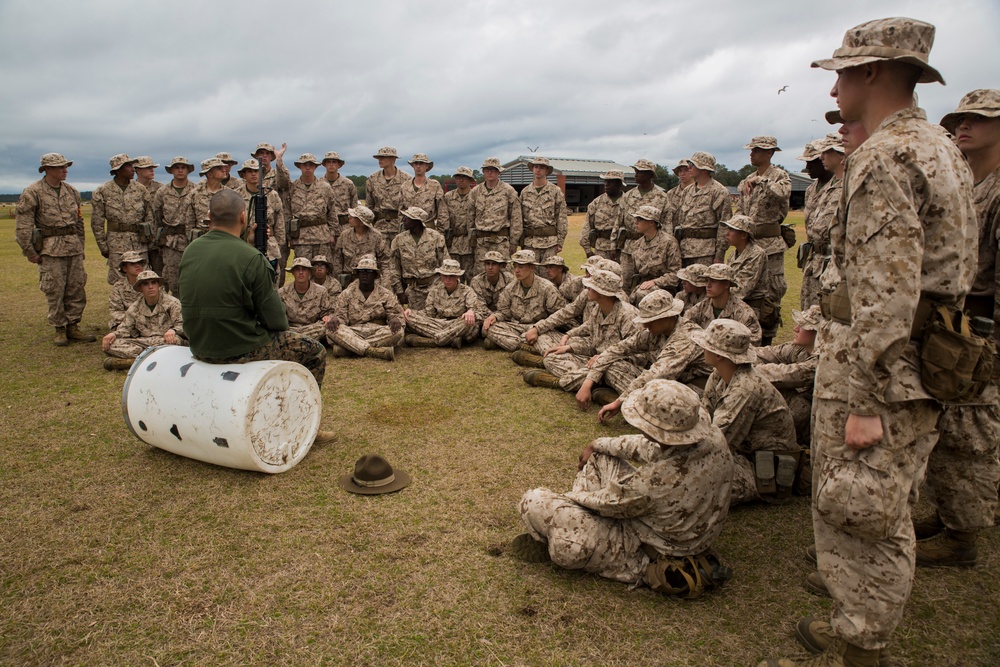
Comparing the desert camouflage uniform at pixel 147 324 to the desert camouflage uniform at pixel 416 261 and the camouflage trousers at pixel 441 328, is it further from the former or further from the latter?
the desert camouflage uniform at pixel 416 261

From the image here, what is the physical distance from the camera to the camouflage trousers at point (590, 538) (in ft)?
11.1

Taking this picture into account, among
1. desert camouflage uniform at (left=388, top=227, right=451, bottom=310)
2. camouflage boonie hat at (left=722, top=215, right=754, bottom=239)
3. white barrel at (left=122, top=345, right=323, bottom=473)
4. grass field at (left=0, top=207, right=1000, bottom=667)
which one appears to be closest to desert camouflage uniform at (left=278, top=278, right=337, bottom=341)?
desert camouflage uniform at (left=388, top=227, right=451, bottom=310)

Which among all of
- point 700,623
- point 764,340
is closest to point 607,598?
point 700,623

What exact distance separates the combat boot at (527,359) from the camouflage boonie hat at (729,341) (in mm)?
3229

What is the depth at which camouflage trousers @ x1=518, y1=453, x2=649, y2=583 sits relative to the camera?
11.1ft

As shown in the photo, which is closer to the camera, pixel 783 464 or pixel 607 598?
pixel 607 598

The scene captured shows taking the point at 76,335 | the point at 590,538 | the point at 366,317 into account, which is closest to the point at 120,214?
the point at 76,335

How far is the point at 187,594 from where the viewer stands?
3342 mm

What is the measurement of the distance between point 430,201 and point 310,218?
6.63 ft

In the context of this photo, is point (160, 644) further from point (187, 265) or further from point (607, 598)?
point (187, 265)

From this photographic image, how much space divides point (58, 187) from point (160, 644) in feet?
26.5

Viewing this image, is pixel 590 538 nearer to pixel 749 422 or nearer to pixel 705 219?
pixel 749 422

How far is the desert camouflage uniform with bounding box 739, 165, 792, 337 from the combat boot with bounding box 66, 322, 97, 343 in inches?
358

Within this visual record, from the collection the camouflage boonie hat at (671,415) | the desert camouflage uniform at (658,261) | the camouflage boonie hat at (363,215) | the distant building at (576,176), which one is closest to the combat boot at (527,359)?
the desert camouflage uniform at (658,261)
